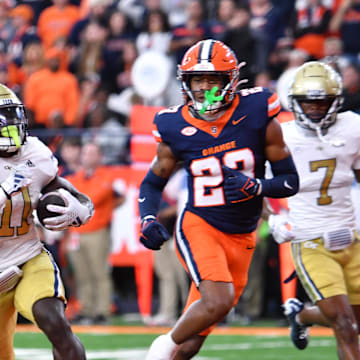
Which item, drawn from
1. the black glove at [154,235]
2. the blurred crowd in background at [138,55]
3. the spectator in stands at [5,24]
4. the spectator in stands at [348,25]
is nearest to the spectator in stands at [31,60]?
the blurred crowd in background at [138,55]

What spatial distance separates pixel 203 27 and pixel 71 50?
227 cm

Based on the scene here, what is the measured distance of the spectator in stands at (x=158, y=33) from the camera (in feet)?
36.2

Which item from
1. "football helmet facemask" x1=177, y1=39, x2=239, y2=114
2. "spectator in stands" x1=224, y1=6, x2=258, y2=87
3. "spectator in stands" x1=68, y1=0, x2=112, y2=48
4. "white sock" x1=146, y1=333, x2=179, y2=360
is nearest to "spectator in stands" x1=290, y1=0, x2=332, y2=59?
"spectator in stands" x1=224, y1=6, x2=258, y2=87

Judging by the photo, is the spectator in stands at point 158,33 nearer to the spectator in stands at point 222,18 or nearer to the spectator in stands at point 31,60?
the spectator in stands at point 222,18

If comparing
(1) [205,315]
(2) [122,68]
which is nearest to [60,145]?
(2) [122,68]

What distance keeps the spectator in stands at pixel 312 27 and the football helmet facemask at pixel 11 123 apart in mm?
5805

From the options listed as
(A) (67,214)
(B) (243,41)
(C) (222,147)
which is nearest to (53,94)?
(B) (243,41)

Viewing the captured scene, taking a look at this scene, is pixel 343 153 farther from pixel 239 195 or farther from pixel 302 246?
pixel 239 195

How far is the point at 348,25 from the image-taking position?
1009 centimetres

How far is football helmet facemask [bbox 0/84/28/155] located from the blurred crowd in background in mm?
4393

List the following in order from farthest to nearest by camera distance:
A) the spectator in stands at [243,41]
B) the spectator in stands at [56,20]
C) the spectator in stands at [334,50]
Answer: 1. the spectator in stands at [56,20]
2. the spectator in stands at [243,41]
3. the spectator in stands at [334,50]

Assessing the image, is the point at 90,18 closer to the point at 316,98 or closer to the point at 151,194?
the point at 316,98

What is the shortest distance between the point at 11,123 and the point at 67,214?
57cm

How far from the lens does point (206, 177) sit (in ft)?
16.7
